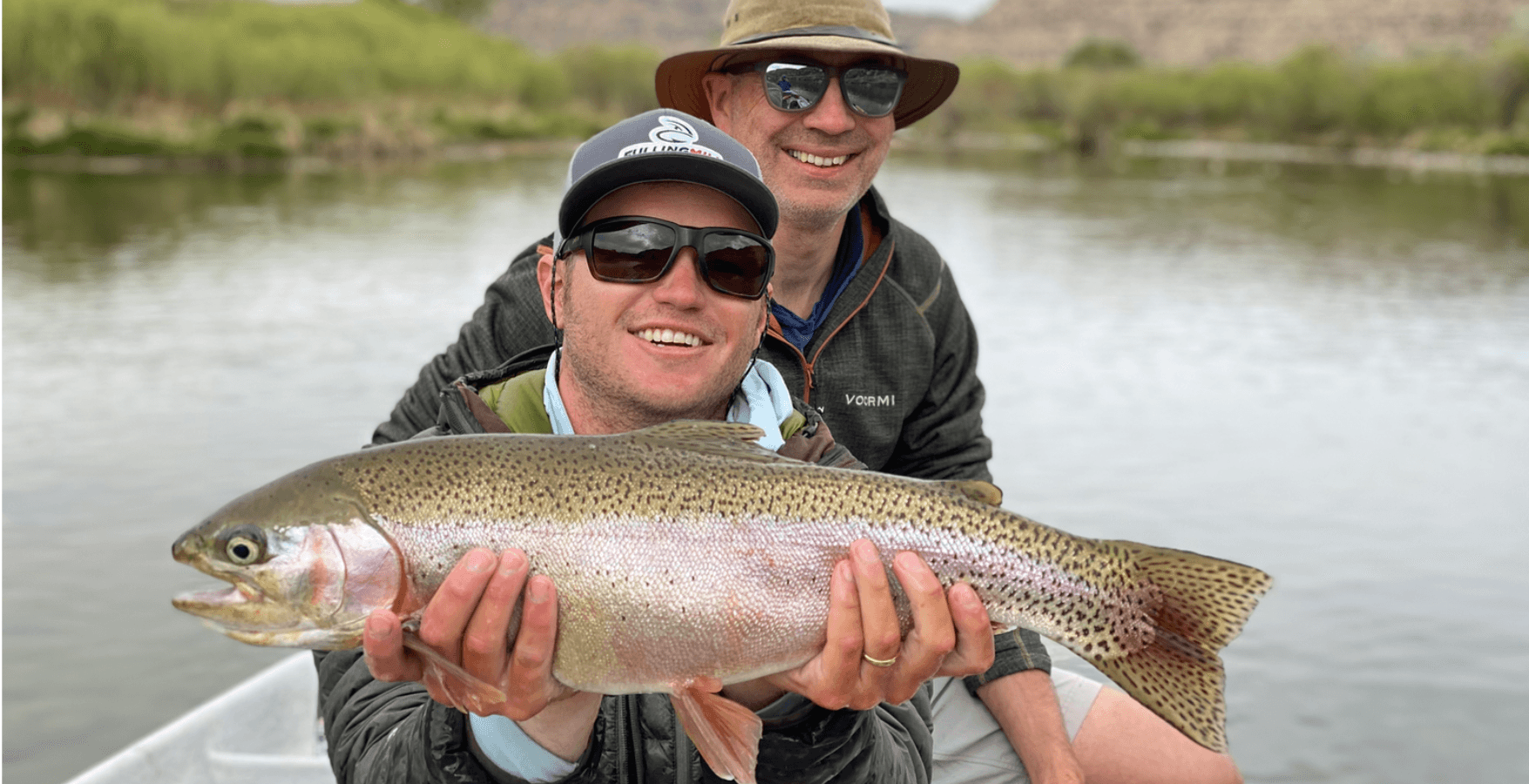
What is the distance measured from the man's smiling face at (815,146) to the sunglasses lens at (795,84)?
23 mm

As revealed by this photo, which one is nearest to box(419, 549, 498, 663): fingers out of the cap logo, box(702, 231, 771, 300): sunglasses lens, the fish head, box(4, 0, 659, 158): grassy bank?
the fish head

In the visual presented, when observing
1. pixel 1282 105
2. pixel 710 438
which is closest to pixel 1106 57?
pixel 1282 105

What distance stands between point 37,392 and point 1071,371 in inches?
468

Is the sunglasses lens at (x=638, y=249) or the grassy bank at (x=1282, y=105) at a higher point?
the grassy bank at (x=1282, y=105)

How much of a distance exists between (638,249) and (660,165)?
0.19m

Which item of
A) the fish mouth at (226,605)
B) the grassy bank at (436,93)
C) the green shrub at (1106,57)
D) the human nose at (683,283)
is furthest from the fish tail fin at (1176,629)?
the green shrub at (1106,57)

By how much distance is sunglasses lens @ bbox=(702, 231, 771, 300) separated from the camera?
2840mm

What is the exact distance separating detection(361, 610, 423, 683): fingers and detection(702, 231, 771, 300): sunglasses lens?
40.4 inches

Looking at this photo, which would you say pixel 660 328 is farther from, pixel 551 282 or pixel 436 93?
pixel 436 93

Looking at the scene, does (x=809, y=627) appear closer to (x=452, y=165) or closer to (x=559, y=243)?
(x=559, y=243)

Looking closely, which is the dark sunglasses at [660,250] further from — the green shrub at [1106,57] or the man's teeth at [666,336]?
the green shrub at [1106,57]

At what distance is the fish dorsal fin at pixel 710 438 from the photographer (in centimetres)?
262

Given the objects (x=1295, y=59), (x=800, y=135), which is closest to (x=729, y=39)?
(x=800, y=135)

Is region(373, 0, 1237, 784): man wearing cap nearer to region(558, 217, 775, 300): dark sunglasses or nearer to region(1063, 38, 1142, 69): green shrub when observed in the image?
region(558, 217, 775, 300): dark sunglasses
